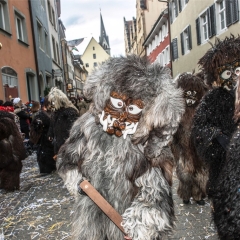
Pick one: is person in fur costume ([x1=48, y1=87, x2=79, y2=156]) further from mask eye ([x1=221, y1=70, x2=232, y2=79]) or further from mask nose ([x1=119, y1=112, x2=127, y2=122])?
mask nose ([x1=119, y1=112, x2=127, y2=122])

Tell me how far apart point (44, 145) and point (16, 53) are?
6389mm

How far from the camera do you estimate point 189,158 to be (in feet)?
15.3

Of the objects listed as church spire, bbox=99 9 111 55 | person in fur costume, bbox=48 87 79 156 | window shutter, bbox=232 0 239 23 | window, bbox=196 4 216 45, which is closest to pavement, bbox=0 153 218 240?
person in fur costume, bbox=48 87 79 156

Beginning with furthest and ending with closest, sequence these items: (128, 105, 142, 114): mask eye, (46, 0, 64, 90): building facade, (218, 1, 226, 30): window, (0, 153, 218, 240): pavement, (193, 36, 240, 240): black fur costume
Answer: (46, 0, 64, 90): building facade → (218, 1, 226, 30): window → (0, 153, 218, 240): pavement → (193, 36, 240, 240): black fur costume → (128, 105, 142, 114): mask eye

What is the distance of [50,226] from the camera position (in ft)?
14.4

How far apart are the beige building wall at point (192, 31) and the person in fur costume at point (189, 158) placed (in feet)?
24.1

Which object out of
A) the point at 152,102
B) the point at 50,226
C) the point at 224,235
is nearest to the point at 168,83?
the point at 152,102

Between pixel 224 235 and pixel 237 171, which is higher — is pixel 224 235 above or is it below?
below

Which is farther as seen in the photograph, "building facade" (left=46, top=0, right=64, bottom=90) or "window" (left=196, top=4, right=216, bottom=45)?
"building facade" (left=46, top=0, right=64, bottom=90)

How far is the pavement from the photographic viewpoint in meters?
4.04

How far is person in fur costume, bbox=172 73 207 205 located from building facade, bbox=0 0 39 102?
7.46 m

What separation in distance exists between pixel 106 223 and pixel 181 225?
2.09 metres

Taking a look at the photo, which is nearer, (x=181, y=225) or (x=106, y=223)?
(x=106, y=223)

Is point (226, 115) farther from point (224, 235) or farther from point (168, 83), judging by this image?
point (224, 235)
